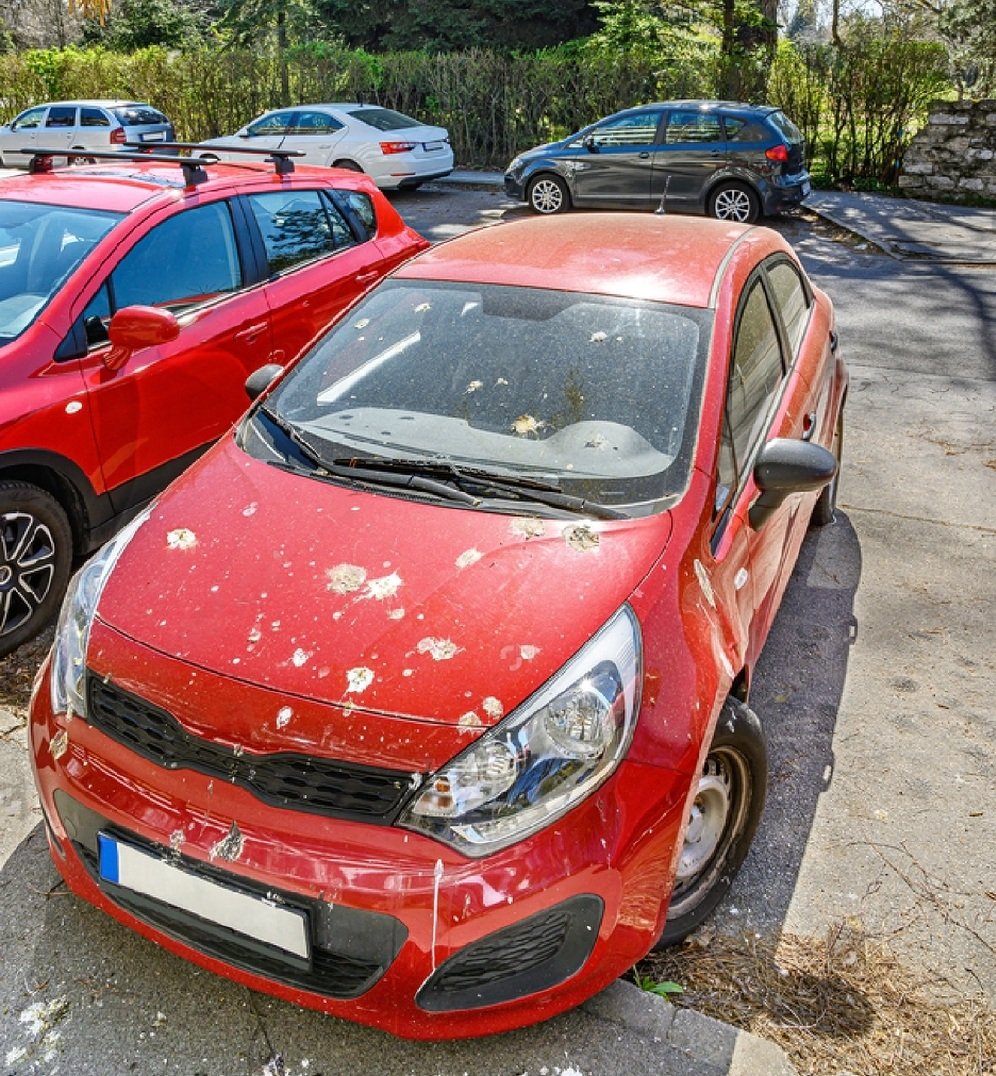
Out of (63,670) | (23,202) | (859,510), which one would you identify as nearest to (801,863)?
(63,670)

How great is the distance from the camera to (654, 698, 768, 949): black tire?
8.38 ft

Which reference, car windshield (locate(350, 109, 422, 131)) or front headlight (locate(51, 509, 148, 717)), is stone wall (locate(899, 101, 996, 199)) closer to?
car windshield (locate(350, 109, 422, 131))

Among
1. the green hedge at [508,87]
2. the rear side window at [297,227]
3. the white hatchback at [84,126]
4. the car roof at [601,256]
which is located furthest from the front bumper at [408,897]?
the white hatchback at [84,126]

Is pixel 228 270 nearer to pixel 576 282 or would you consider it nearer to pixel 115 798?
pixel 576 282

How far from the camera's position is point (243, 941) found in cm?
211

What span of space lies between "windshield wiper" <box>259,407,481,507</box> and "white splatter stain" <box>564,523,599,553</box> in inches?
11.1

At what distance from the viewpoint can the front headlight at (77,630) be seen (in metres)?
2.40

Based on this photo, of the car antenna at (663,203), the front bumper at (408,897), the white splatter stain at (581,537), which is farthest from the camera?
the car antenna at (663,203)

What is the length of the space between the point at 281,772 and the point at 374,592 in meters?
0.50

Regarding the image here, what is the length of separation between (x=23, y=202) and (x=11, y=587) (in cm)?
195

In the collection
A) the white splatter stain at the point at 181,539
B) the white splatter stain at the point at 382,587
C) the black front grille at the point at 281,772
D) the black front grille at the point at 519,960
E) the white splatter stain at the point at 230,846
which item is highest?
the white splatter stain at the point at 181,539

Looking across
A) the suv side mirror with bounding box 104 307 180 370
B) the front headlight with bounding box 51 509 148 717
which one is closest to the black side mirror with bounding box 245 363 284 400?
the suv side mirror with bounding box 104 307 180 370

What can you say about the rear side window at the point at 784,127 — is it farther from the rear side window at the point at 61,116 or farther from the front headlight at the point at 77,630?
the rear side window at the point at 61,116

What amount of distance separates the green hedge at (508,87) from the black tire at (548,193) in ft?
14.8
